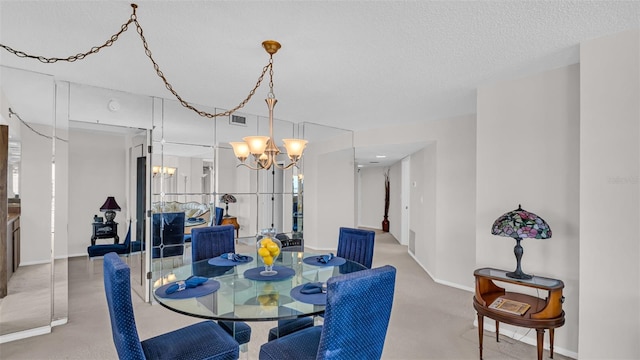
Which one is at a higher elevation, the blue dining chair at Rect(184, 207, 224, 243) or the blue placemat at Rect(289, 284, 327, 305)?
the blue dining chair at Rect(184, 207, 224, 243)

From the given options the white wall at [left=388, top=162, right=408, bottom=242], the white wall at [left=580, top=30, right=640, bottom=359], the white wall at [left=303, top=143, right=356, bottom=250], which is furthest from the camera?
the white wall at [left=388, top=162, right=408, bottom=242]

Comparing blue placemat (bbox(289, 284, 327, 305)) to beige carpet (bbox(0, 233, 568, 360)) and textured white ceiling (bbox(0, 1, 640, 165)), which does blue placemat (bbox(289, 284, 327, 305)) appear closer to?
beige carpet (bbox(0, 233, 568, 360))

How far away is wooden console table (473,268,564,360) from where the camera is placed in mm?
2324

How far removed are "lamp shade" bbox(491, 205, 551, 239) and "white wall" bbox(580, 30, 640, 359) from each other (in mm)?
241

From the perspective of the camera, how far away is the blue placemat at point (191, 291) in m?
1.88

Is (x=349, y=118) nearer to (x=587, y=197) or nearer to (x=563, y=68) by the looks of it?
(x=563, y=68)

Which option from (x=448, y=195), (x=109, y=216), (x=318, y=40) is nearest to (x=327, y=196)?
(x=448, y=195)

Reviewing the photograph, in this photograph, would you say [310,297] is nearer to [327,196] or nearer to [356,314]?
[356,314]

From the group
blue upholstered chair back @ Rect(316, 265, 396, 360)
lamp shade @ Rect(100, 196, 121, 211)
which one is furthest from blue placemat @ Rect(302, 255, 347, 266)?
lamp shade @ Rect(100, 196, 121, 211)

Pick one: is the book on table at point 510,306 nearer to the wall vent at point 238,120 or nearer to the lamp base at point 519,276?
the lamp base at point 519,276

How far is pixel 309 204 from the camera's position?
6812mm

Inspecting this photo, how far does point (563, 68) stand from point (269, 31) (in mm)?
2480

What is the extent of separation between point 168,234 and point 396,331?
9.25 ft

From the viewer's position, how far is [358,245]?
125 inches
